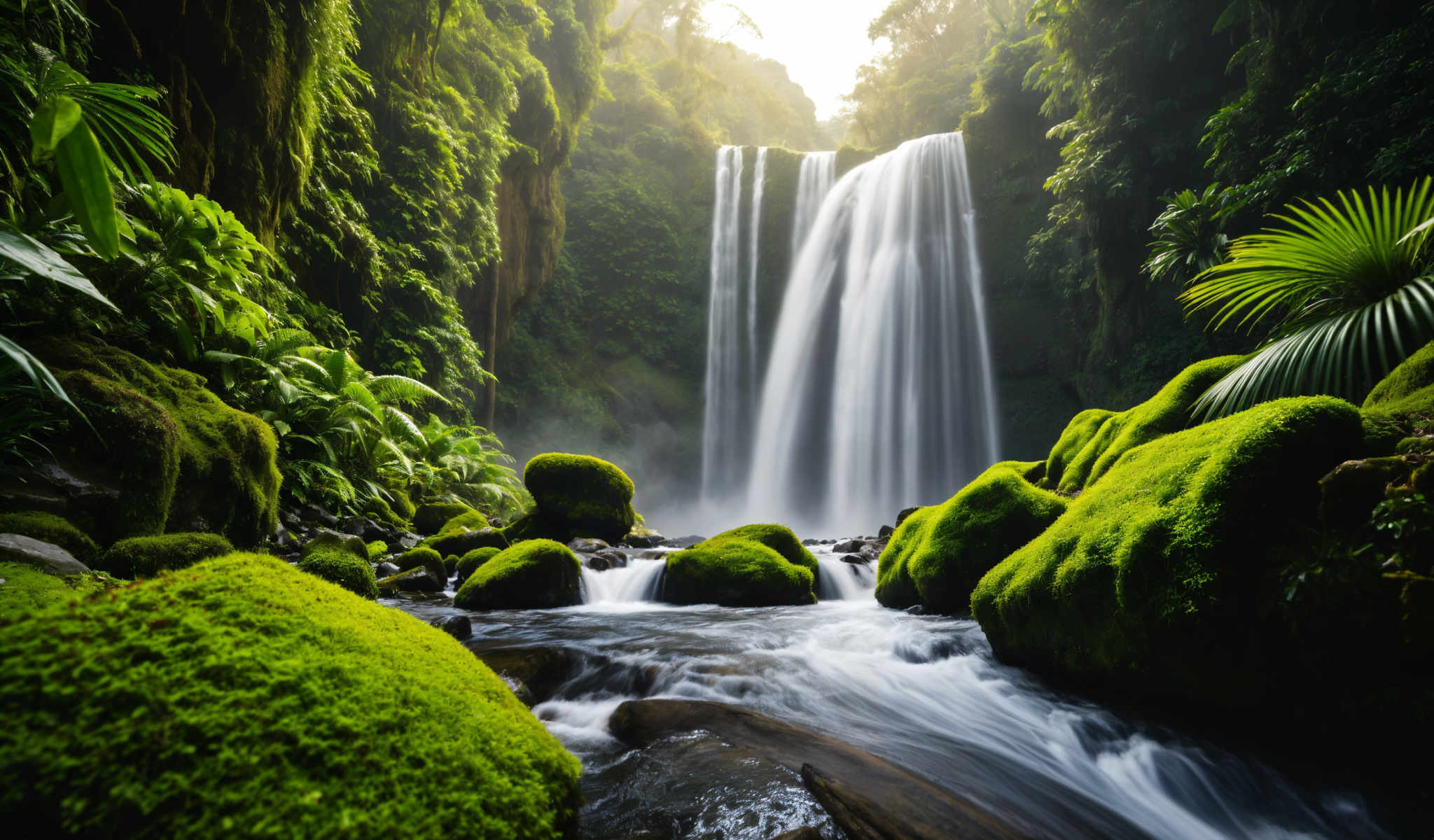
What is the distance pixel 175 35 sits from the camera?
5773 millimetres

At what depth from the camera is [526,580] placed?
6.61m

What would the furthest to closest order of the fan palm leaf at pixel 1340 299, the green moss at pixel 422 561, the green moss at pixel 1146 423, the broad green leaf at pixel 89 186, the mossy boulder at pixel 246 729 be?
1. the green moss at pixel 422 561
2. the green moss at pixel 1146 423
3. the fan palm leaf at pixel 1340 299
4. the broad green leaf at pixel 89 186
5. the mossy boulder at pixel 246 729

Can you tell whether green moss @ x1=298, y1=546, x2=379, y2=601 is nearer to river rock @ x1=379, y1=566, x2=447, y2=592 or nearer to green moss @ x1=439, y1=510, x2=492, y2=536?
river rock @ x1=379, y1=566, x2=447, y2=592

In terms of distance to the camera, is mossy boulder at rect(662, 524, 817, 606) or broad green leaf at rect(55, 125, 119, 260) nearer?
broad green leaf at rect(55, 125, 119, 260)

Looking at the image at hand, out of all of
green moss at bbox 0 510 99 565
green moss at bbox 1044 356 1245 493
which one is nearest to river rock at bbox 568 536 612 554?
green moss at bbox 0 510 99 565

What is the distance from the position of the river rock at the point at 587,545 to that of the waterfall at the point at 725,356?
15.8 m

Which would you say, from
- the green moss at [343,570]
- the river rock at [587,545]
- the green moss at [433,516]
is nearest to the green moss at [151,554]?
the green moss at [343,570]

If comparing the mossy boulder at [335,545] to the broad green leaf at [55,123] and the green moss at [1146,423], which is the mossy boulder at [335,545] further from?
the green moss at [1146,423]

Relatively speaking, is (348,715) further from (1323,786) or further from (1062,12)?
(1062,12)

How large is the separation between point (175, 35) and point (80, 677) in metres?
7.82

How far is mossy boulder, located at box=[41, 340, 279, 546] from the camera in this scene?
3566mm

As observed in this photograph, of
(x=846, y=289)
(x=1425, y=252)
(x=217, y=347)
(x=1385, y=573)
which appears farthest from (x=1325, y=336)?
(x=846, y=289)

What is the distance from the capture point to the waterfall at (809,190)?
86.3 ft

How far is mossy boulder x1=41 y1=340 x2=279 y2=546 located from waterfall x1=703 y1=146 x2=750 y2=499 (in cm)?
2138
